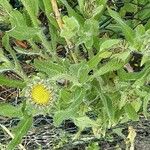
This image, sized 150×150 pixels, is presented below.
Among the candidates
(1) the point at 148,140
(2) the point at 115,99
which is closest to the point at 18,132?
(2) the point at 115,99

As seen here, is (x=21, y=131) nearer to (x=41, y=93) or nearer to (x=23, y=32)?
(x=41, y=93)

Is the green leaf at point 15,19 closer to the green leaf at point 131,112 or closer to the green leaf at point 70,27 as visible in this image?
the green leaf at point 70,27

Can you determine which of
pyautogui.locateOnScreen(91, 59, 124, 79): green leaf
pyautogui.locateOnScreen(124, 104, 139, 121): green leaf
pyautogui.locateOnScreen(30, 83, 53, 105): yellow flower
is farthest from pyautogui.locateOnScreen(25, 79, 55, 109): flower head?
pyautogui.locateOnScreen(124, 104, 139, 121): green leaf

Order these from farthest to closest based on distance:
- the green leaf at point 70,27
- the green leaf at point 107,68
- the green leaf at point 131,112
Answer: the green leaf at point 131,112, the green leaf at point 107,68, the green leaf at point 70,27

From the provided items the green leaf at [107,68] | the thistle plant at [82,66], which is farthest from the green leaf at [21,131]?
the green leaf at [107,68]

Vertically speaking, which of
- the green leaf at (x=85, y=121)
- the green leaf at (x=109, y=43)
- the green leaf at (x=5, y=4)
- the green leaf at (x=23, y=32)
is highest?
the green leaf at (x=5, y=4)

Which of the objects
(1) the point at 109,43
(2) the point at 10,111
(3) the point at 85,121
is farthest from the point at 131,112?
(2) the point at 10,111

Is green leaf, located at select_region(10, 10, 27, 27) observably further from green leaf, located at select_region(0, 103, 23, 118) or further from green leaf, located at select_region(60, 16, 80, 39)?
green leaf, located at select_region(0, 103, 23, 118)

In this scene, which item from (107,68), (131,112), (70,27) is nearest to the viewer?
(70,27)
